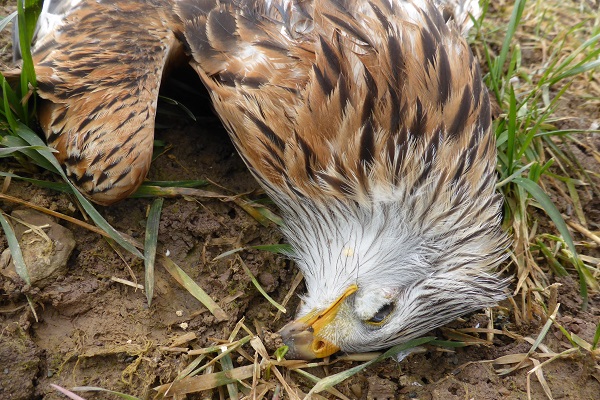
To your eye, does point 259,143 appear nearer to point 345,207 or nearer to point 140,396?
point 345,207

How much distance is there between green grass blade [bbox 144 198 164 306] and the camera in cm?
350

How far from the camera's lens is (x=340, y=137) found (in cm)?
334

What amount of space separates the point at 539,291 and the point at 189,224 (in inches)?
78.2

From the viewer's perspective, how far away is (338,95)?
131 inches

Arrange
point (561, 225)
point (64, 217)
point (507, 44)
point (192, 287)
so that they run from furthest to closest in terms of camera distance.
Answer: point (507, 44) → point (561, 225) → point (192, 287) → point (64, 217)

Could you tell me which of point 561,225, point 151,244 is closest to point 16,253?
point 151,244

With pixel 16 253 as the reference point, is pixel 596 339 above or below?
above

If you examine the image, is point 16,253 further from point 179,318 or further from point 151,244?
point 179,318

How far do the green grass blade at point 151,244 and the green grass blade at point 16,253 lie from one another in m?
0.56

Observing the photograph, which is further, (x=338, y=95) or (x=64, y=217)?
(x=64, y=217)

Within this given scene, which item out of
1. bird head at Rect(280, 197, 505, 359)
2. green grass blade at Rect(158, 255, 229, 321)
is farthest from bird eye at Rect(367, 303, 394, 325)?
green grass blade at Rect(158, 255, 229, 321)

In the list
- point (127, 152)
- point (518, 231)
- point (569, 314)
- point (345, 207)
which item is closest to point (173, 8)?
point (127, 152)

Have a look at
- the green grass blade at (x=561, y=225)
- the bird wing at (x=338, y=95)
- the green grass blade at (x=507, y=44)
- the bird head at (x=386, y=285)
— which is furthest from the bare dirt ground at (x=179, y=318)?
the green grass blade at (x=507, y=44)

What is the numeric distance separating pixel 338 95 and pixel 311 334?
116 cm
